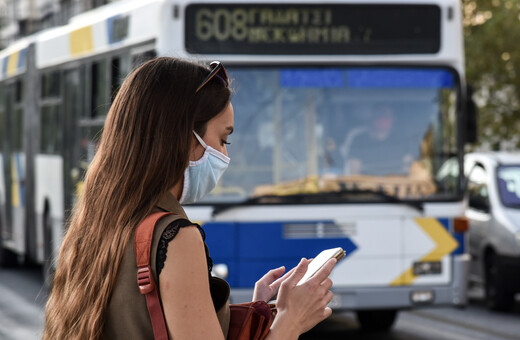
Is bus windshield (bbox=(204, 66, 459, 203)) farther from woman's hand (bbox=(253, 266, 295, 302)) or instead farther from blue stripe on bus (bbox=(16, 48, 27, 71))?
blue stripe on bus (bbox=(16, 48, 27, 71))

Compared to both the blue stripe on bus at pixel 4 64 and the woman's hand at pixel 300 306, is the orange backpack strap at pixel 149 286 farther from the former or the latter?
the blue stripe on bus at pixel 4 64

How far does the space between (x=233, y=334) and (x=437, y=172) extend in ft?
20.7

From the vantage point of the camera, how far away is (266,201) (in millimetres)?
8414

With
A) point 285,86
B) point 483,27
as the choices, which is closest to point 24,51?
point 285,86

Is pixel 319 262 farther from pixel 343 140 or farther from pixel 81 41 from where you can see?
pixel 81 41

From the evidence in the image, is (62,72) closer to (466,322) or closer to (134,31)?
(134,31)

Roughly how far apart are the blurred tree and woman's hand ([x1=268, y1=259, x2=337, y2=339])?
19136 millimetres

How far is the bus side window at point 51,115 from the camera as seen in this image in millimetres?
11992

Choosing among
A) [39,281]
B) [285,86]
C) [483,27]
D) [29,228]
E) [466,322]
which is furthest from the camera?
[483,27]

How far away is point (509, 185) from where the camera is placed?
12062mm

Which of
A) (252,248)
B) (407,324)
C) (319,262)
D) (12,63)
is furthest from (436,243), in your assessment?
(12,63)

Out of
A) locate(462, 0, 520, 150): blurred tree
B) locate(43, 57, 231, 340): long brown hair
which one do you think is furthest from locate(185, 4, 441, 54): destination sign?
locate(462, 0, 520, 150): blurred tree

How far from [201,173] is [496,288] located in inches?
384

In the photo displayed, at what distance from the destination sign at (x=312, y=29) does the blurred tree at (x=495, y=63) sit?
12.7 meters
